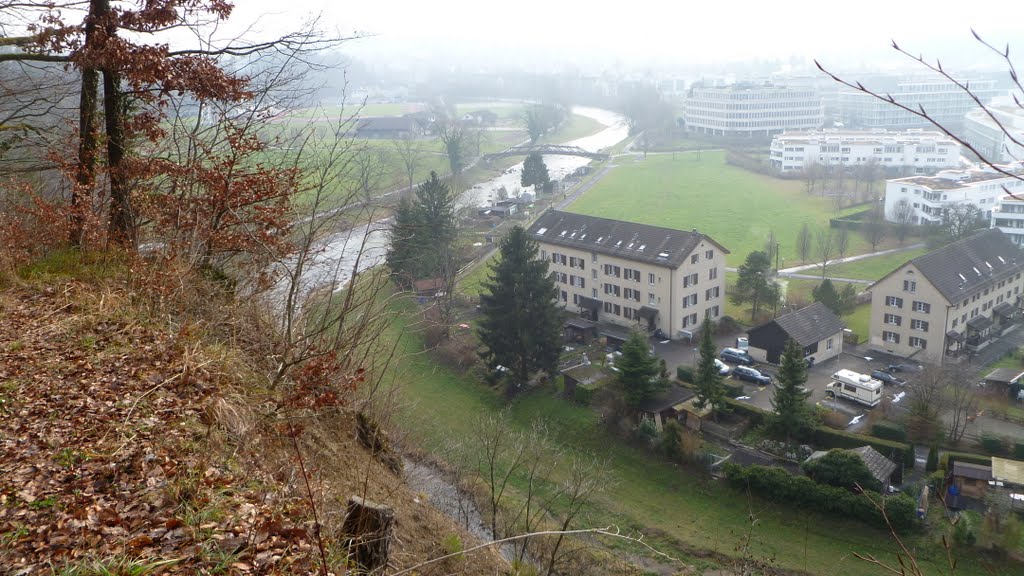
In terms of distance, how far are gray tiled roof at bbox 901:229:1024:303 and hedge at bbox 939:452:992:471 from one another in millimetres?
4944

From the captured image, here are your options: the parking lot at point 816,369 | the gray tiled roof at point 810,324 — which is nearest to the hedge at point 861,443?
the parking lot at point 816,369

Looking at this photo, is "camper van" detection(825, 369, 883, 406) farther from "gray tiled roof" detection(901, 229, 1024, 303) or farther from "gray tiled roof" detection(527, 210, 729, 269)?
"gray tiled roof" detection(527, 210, 729, 269)

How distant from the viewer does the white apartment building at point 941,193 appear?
22578mm

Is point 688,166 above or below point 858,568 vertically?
above

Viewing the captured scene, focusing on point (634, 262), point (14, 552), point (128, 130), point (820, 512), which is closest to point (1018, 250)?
point (634, 262)

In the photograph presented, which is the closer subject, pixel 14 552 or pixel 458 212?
pixel 14 552

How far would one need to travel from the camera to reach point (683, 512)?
1101cm

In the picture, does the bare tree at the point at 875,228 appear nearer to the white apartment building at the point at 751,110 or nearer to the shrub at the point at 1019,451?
the shrub at the point at 1019,451

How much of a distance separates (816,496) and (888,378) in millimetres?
4931

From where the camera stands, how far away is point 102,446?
310 cm

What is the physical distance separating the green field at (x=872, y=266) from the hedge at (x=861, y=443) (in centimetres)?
974

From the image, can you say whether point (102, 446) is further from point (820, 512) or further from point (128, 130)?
point (820, 512)

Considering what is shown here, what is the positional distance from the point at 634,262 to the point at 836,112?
36.5m

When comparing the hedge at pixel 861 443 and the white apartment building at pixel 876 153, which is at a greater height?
the white apartment building at pixel 876 153
